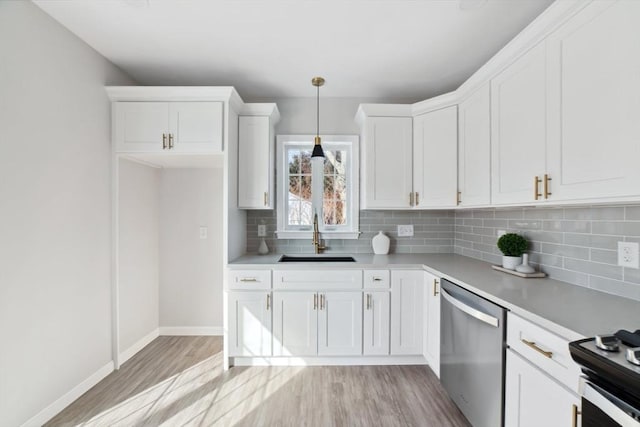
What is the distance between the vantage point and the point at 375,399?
2.05 m

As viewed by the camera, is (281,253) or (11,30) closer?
(11,30)

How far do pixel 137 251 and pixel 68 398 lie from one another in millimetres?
1189

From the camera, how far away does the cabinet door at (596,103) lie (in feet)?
3.62

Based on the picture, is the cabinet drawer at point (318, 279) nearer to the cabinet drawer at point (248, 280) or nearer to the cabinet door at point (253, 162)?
the cabinet drawer at point (248, 280)

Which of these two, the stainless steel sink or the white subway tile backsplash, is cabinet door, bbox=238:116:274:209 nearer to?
the white subway tile backsplash

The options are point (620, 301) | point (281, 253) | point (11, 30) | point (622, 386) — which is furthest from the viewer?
point (281, 253)

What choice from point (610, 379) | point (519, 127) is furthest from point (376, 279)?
point (610, 379)

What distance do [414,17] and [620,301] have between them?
1.93 meters

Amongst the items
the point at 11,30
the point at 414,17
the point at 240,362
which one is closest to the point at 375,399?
the point at 240,362

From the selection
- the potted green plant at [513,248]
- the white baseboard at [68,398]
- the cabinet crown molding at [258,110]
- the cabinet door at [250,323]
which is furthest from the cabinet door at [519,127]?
the white baseboard at [68,398]

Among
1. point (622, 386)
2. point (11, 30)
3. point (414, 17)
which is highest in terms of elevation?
point (414, 17)

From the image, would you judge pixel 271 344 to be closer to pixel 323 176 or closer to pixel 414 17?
pixel 323 176

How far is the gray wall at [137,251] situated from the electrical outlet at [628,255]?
337 cm

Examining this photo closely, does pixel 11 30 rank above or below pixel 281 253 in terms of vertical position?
above
